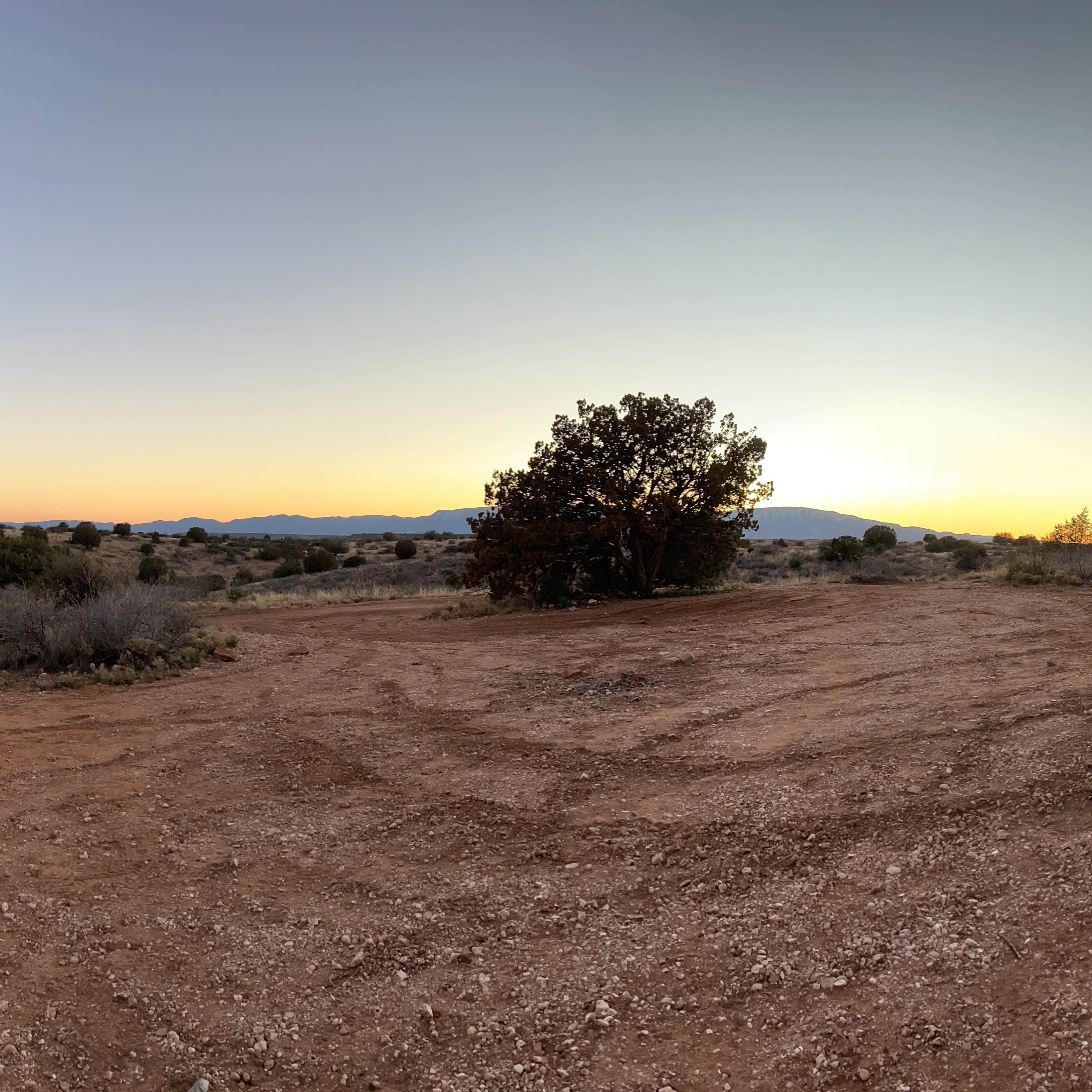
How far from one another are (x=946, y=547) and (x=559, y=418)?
2381 centimetres

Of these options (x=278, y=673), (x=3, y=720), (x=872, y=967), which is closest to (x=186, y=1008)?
Result: (x=872, y=967)

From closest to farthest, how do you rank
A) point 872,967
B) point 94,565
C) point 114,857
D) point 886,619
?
point 872,967, point 114,857, point 886,619, point 94,565

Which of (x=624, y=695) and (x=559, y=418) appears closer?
(x=624, y=695)

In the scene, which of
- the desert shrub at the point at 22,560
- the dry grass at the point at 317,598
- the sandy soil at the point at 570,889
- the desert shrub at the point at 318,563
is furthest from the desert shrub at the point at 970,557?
the desert shrub at the point at 318,563

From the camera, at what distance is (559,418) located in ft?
63.2

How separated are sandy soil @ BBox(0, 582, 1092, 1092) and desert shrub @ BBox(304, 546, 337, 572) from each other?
33.0 m

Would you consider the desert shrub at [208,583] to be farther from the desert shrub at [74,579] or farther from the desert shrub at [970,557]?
the desert shrub at [970,557]

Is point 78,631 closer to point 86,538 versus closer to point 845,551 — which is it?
point 845,551

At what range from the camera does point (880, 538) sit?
35.5 m

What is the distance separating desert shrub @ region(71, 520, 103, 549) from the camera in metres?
40.1

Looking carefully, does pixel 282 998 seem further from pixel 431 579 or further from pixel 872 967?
pixel 431 579

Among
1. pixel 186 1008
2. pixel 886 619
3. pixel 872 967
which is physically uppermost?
pixel 886 619

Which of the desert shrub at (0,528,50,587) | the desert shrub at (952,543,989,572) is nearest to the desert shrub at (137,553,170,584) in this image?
the desert shrub at (0,528,50,587)

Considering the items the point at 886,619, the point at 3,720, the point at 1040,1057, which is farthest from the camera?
the point at 886,619
